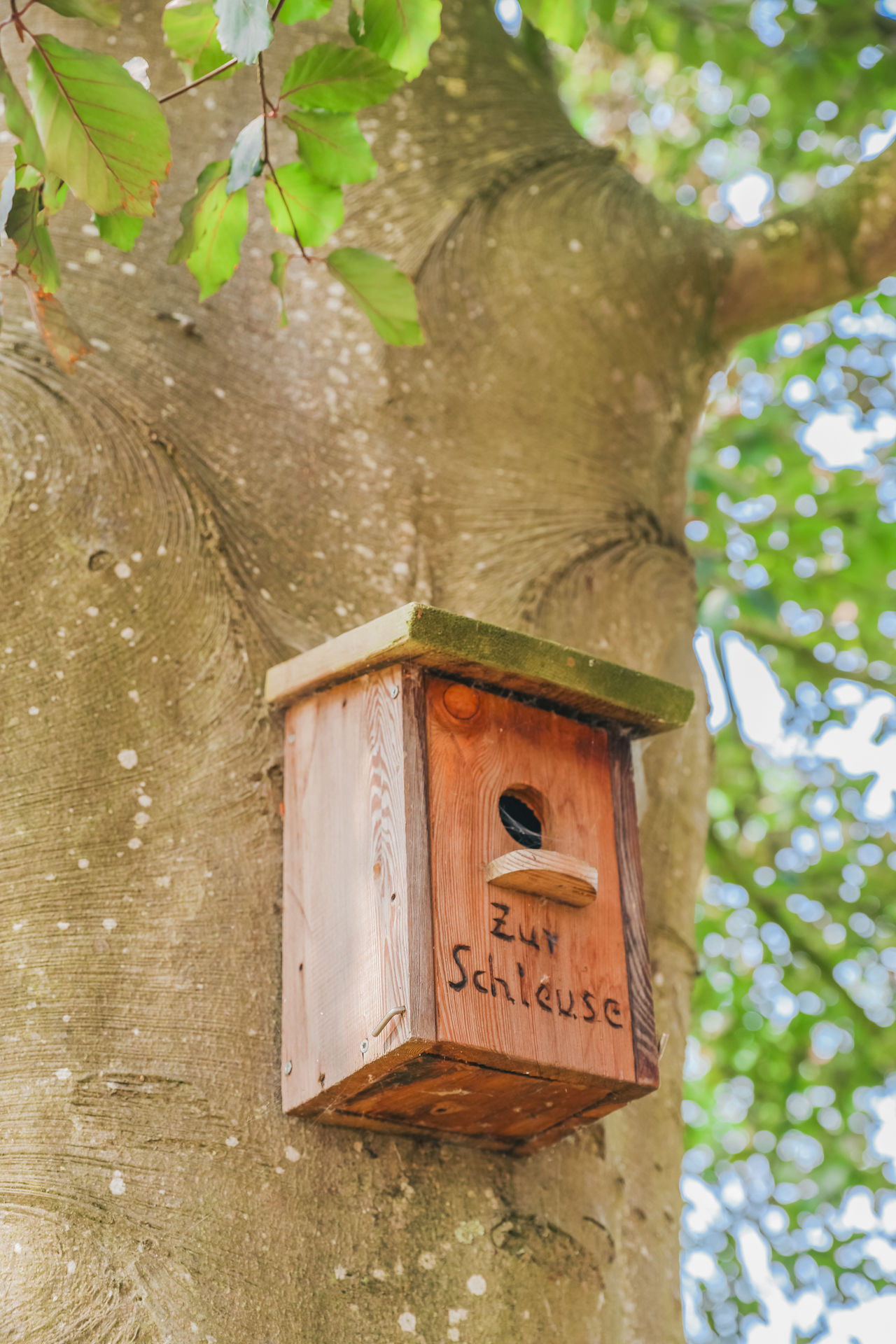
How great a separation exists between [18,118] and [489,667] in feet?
2.72

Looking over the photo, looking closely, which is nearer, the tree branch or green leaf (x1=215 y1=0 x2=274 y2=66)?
green leaf (x1=215 y1=0 x2=274 y2=66)

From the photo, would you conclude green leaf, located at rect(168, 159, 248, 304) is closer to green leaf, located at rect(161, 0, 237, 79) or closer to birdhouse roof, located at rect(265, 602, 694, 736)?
green leaf, located at rect(161, 0, 237, 79)

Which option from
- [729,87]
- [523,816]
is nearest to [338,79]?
[523,816]

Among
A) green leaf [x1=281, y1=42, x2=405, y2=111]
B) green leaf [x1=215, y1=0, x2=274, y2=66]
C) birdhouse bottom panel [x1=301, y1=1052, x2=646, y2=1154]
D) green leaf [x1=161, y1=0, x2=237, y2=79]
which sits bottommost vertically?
birdhouse bottom panel [x1=301, y1=1052, x2=646, y2=1154]

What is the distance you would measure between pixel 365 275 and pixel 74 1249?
126cm

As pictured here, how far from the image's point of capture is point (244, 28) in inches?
50.1

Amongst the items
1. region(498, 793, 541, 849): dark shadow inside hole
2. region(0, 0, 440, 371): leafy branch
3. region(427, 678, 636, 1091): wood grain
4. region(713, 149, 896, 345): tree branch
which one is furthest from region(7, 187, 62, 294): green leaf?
region(713, 149, 896, 345): tree branch

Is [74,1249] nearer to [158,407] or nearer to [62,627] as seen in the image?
[62,627]

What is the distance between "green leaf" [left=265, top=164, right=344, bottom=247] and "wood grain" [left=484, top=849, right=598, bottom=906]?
0.83m

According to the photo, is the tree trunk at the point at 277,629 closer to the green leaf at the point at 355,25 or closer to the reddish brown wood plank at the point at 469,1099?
the reddish brown wood plank at the point at 469,1099

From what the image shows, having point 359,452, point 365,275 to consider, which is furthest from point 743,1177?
point 365,275

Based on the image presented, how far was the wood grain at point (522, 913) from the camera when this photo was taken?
153 centimetres

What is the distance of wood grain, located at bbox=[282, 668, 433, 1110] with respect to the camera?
152cm

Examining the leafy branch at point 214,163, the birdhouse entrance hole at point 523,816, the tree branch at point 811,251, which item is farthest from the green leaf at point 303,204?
the tree branch at point 811,251
